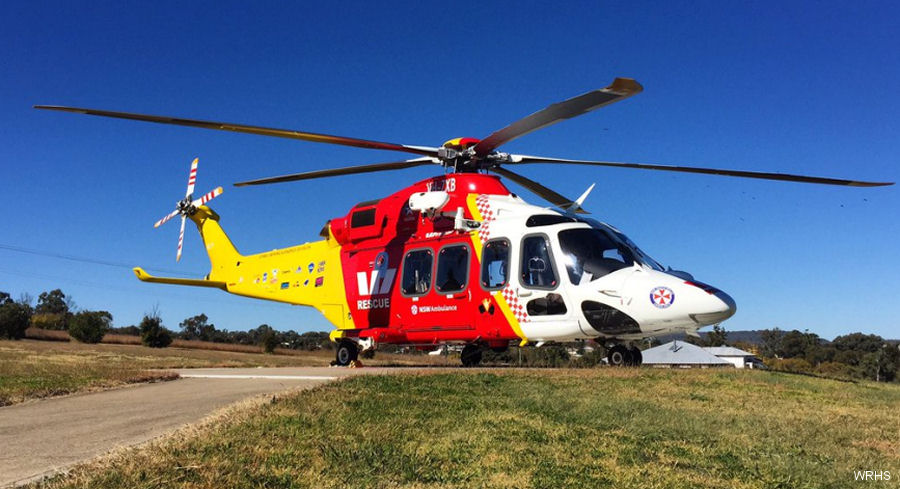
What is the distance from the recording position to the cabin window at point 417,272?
51.2ft

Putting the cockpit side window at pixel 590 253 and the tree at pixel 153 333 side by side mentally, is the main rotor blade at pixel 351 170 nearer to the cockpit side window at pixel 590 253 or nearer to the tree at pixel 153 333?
the cockpit side window at pixel 590 253

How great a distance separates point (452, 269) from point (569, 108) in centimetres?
549

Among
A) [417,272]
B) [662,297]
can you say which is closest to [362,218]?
[417,272]

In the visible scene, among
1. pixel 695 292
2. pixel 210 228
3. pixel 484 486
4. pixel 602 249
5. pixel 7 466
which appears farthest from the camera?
pixel 210 228

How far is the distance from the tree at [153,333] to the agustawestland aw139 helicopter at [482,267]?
2012 centimetres

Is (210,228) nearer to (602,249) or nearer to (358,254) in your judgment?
(358,254)

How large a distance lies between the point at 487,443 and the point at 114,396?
6349 mm

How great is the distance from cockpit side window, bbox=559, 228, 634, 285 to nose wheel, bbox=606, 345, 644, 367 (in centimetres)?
230

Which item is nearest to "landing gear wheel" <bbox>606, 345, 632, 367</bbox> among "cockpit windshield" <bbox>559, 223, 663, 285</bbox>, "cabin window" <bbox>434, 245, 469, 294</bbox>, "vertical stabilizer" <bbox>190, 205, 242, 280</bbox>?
"cockpit windshield" <bbox>559, 223, 663, 285</bbox>

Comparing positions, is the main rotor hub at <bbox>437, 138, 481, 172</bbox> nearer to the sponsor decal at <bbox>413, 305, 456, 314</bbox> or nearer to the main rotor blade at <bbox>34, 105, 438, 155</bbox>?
the main rotor blade at <bbox>34, 105, 438, 155</bbox>

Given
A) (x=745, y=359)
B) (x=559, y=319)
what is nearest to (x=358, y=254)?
(x=559, y=319)

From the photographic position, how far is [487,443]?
5566 millimetres

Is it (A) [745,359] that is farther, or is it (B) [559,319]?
(A) [745,359]

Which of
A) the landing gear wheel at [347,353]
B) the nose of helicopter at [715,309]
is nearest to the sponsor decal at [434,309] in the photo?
the landing gear wheel at [347,353]
